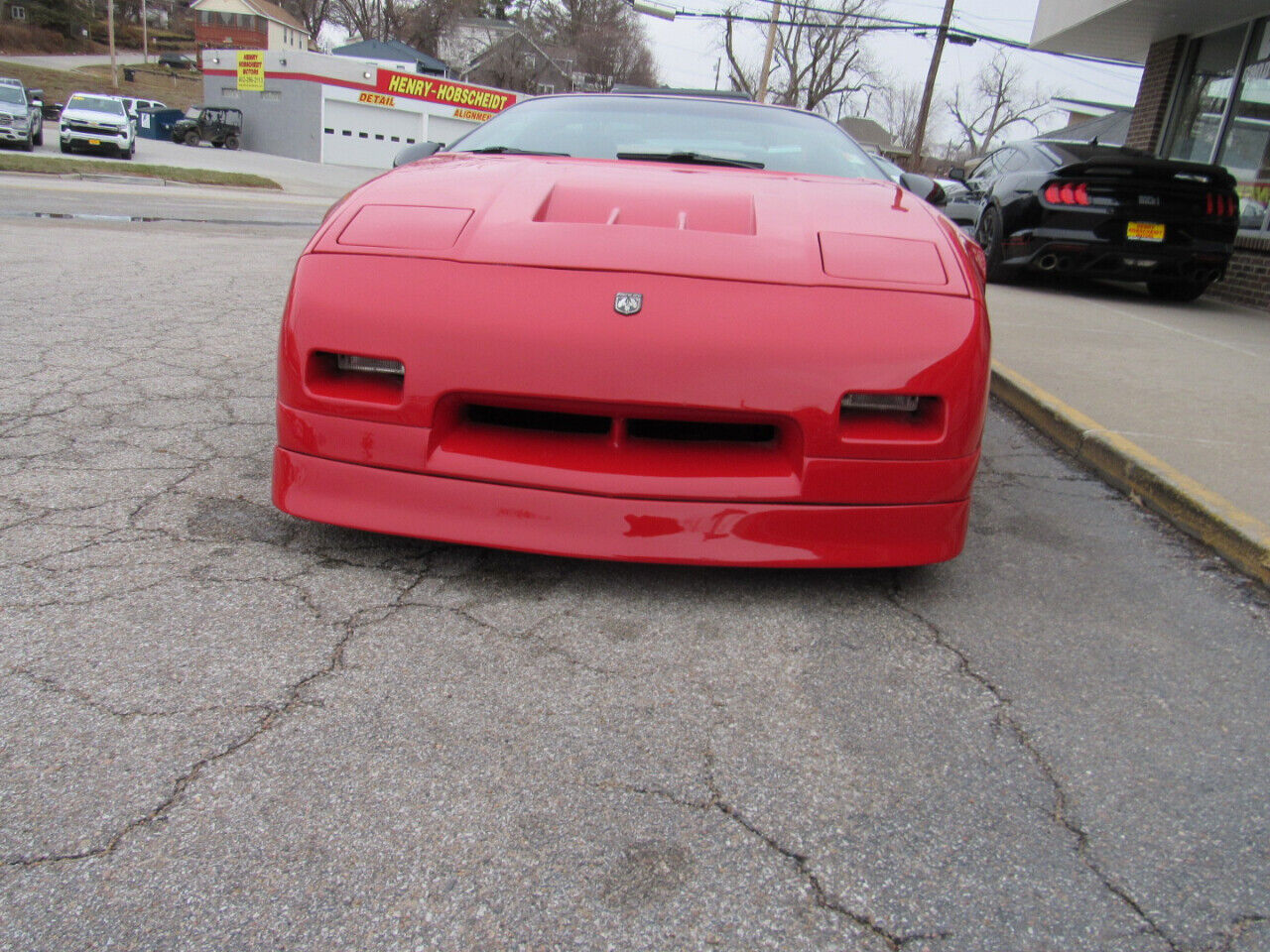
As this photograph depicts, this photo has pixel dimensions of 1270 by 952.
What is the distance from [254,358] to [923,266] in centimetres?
317

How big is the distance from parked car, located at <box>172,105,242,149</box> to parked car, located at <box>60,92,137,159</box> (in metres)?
12.5

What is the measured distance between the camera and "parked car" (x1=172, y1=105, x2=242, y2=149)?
3531 centimetres

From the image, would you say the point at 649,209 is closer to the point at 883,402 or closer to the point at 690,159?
the point at 883,402

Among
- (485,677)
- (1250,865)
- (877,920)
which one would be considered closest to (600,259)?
(485,677)

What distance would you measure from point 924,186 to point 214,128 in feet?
127

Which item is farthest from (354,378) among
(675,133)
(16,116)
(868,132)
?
(868,132)

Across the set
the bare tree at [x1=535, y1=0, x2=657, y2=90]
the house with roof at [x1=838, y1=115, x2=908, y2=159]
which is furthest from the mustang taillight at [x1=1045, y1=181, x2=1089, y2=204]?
the house with roof at [x1=838, y1=115, x2=908, y2=159]

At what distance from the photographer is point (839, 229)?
2359mm

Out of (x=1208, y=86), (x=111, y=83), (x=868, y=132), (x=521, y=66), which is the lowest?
(x=111, y=83)

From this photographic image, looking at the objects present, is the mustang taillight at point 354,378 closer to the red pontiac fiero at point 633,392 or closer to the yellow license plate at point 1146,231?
the red pontiac fiero at point 633,392

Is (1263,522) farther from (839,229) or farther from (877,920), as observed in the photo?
(877,920)

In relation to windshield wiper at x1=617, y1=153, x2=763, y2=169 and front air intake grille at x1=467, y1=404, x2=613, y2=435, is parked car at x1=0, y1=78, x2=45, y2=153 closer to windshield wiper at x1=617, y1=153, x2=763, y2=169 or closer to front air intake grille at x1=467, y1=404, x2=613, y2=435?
windshield wiper at x1=617, y1=153, x2=763, y2=169

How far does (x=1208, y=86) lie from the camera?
1016 centimetres

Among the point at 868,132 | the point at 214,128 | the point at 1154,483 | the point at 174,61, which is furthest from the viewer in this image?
the point at 868,132
